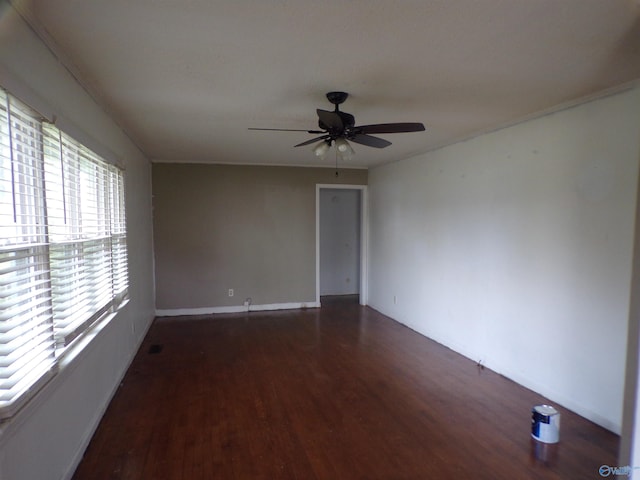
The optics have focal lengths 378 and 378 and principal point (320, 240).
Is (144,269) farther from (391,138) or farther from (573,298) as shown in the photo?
(573,298)

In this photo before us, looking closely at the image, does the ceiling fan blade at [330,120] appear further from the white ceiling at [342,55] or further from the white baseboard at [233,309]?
the white baseboard at [233,309]

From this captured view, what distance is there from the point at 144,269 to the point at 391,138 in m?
3.41

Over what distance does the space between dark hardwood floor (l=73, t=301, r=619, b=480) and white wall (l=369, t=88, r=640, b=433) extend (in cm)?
30

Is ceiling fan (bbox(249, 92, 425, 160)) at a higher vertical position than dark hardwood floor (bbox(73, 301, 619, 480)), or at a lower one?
higher

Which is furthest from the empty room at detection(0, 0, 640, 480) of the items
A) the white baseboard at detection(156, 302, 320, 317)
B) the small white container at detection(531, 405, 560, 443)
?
the white baseboard at detection(156, 302, 320, 317)

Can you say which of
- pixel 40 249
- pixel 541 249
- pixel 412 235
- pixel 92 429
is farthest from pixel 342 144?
pixel 92 429

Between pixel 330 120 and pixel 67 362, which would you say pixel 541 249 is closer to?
pixel 330 120

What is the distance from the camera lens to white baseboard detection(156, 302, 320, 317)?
18.7 ft

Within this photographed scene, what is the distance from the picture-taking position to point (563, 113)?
115 inches

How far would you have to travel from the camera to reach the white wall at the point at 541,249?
8.41 feet

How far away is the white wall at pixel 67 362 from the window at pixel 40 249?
9 cm

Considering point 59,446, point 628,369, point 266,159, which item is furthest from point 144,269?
point 628,369

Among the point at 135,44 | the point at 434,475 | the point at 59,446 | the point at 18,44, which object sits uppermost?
the point at 135,44

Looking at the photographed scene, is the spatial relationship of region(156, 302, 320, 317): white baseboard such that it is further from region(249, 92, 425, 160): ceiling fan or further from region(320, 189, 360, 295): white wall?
region(249, 92, 425, 160): ceiling fan
